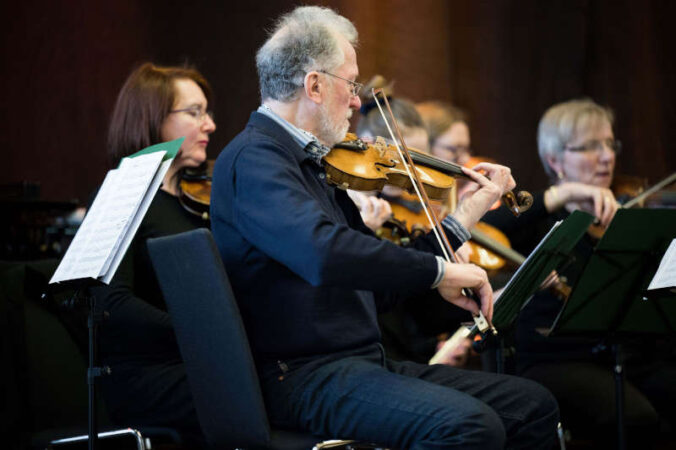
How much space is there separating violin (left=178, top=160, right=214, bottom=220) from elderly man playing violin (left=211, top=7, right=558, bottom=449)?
0.64 metres

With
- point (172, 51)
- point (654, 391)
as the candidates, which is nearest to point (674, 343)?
point (654, 391)

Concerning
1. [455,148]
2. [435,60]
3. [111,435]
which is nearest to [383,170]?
[111,435]

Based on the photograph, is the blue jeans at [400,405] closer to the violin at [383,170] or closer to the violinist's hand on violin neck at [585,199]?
the violin at [383,170]

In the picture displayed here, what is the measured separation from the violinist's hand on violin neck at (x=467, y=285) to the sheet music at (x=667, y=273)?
0.37m

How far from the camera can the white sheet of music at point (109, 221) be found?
66.5 inches

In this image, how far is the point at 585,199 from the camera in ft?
8.83

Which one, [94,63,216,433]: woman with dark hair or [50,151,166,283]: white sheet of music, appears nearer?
[50,151,166,283]: white sheet of music

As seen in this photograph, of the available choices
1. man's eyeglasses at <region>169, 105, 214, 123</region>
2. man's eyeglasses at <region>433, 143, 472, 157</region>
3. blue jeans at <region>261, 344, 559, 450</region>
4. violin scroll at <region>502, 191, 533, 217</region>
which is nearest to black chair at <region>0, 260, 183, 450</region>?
blue jeans at <region>261, 344, 559, 450</region>

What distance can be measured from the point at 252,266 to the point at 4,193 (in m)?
1.36

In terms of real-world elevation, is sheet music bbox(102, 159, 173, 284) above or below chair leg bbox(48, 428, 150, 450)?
above

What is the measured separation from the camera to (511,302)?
194cm

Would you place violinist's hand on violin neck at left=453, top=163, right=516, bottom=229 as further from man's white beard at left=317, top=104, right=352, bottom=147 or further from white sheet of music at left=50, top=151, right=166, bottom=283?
white sheet of music at left=50, top=151, right=166, bottom=283

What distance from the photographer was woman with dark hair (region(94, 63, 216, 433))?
2160 millimetres

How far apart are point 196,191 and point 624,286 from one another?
1.25 metres
